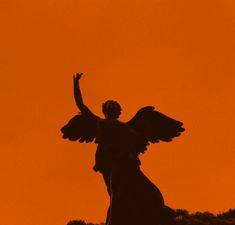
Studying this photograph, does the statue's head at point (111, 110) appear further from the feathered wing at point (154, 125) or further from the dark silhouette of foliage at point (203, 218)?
the dark silhouette of foliage at point (203, 218)

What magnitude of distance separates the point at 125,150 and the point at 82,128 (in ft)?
3.59

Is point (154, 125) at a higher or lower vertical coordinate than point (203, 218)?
lower

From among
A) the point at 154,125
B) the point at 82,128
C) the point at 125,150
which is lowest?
the point at 125,150

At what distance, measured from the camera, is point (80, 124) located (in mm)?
19812

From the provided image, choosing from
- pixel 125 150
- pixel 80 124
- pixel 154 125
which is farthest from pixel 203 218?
pixel 125 150

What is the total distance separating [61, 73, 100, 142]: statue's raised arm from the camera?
63.0 ft

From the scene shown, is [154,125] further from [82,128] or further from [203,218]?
[203,218]

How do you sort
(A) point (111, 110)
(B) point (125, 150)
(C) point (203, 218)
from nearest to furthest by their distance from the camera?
(B) point (125, 150)
(A) point (111, 110)
(C) point (203, 218)

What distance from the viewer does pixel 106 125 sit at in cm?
1912

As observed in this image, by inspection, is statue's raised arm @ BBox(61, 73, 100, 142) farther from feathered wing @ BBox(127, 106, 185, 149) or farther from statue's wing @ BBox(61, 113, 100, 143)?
feathered wing @ BBox(127, 106, 185, 149)

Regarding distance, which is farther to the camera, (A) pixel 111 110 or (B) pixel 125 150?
(A) pixel 111 110

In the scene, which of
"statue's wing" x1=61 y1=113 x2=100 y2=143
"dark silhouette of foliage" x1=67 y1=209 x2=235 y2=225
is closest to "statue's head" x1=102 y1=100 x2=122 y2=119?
"statue's wing" x1=61 y1=113 x2=100 y2=143

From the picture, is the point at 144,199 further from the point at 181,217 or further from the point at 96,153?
the point at 181,217

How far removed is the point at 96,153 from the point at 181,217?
584cm
